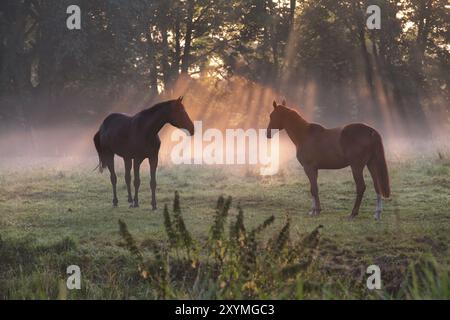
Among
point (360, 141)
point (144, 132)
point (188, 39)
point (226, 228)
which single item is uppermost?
point (188, 39)

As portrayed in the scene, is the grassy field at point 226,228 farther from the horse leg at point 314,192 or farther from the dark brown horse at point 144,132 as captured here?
the dark brown horse at point 144,132

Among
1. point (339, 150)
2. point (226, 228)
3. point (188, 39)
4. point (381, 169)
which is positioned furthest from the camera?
point (188, 39)

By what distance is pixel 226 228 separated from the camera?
33.9 ft

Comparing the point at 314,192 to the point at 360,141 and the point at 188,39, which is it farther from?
the point at 188,39

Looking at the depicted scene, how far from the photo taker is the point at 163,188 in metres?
16.3

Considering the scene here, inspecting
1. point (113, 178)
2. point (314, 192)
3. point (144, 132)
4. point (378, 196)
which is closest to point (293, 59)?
point (113, 178)

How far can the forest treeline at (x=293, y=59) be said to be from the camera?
3816cm

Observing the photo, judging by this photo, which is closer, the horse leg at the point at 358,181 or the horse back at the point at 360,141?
the horse back at the point at 360,141

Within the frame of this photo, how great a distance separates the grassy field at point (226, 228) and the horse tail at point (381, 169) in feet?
1.74

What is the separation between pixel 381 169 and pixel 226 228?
2.99 metres

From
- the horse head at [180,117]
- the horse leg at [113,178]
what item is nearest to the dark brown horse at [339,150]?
the horse head at [180,117]
